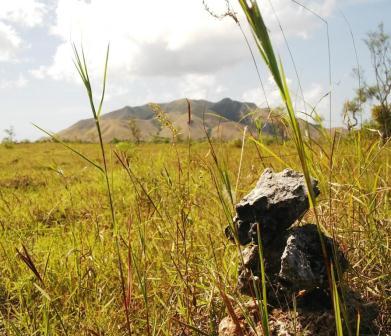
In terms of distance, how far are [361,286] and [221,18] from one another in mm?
1509

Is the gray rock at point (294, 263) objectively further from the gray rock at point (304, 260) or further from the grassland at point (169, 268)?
the grassland at point (169, 268)

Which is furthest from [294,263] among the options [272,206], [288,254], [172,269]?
[172,269]

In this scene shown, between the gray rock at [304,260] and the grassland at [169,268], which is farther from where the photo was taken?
the grassland at [169,268]

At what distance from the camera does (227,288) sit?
2064 millimetres

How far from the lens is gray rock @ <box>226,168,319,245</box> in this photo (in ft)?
5.44

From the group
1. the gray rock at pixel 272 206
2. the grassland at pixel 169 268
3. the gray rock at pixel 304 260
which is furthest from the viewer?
the grassland at pixel 169 268

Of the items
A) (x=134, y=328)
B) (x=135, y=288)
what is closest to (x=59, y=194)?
(x=135, y=288)

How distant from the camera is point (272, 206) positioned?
169cm

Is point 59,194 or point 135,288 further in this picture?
point 59,194

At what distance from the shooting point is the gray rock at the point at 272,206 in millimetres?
1657

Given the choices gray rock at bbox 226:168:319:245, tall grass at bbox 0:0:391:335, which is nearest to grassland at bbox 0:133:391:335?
tall grass at bbox 0:0:391:335

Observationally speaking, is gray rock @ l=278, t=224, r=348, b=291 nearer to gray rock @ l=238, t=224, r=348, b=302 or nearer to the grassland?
gray rock @ l=238, t=224, r=348, b=302

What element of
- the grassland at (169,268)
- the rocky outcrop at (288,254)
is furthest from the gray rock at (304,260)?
the grassland at (169,268)

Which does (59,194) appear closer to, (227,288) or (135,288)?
(135,288)
